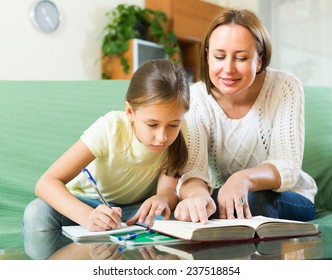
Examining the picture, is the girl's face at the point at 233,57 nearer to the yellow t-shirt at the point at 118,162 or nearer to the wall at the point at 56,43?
the yellow t-shirt at the point at 118,162

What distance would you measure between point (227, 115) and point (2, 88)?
781 mm

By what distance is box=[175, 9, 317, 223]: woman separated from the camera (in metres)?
1.26

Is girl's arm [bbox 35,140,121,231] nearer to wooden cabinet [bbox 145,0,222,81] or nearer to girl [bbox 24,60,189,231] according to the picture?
girl [bbox 24,60,189,231]

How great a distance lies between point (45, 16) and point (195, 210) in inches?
112

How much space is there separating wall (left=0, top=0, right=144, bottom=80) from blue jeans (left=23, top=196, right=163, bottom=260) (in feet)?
7.43

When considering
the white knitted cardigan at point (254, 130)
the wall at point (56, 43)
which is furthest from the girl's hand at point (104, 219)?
the wall at point (56, 43)

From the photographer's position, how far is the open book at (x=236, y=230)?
86 cm

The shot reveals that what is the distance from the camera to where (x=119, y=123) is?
1.36 meters

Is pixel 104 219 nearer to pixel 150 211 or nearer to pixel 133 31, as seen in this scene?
pixel 150 211

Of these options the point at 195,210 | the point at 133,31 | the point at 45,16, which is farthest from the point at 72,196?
the point at 133,31

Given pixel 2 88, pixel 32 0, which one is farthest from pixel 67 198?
pixel 32 0

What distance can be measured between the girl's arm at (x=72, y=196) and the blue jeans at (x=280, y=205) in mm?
322

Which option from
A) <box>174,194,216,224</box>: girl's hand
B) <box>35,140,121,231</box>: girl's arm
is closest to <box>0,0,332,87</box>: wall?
<box>35,140,121,231</box>: girl's arm
